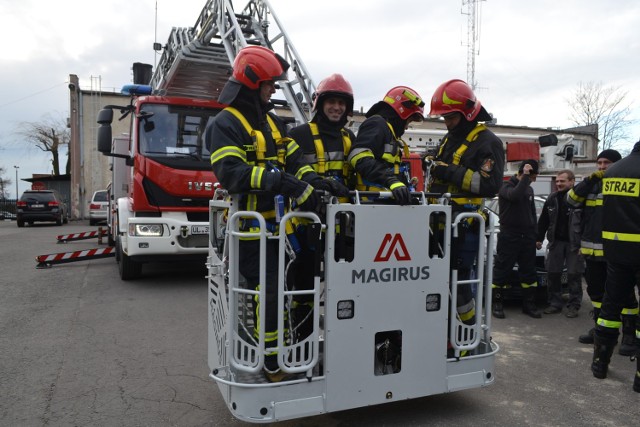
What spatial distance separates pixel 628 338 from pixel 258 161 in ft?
12.9

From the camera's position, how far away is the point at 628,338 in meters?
4.68

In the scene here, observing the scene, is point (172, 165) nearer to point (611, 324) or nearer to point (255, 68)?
point (255, 68)

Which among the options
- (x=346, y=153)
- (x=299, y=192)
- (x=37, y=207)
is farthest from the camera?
(x=37, y=207)

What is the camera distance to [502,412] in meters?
3.33

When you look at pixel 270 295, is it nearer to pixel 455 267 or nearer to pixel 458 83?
pixel 455 267

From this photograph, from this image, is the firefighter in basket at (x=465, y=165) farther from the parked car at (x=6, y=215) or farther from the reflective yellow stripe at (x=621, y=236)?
the parked car at (x=6, y=215)

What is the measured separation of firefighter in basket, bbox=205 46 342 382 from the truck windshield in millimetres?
4017

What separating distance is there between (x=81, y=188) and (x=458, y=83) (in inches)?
1154

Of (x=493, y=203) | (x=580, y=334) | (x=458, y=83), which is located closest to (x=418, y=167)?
(x=493, y=203)

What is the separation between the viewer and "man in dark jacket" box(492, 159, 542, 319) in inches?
233

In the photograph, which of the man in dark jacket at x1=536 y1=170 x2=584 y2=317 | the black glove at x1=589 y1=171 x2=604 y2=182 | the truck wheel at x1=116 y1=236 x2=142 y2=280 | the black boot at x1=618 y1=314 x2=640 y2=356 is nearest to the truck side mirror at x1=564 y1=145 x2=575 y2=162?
the man in dark jacket at x1=536 y1=170 x2=584 y2=317

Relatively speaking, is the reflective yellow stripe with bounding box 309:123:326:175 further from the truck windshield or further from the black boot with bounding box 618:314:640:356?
the truck windshield

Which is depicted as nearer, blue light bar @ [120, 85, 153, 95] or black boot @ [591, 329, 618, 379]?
black boot @ [591, 329, 618, 379]

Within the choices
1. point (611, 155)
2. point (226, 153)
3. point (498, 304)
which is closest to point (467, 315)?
point (226, 153)
